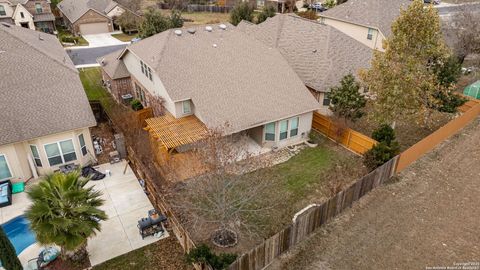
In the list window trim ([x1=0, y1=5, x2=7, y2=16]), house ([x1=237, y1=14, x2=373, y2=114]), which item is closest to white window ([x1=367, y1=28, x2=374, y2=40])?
house ([x1=237, y1=14, x2=373, y2=114])

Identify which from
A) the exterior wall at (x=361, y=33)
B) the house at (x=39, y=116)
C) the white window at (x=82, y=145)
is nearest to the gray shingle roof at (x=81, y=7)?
the house at (x=39, y=116)

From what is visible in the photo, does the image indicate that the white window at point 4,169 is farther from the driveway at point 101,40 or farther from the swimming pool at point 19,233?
the driveway at point 101,40

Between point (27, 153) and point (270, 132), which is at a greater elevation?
point (27, 153)

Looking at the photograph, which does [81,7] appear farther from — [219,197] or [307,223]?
[307,223]

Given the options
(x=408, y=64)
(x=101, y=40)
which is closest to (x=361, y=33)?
(x=408, y=64)

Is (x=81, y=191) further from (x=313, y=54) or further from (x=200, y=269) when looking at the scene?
(x=313, y=54)

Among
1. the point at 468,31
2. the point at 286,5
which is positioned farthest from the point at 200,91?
the point at 286,5
